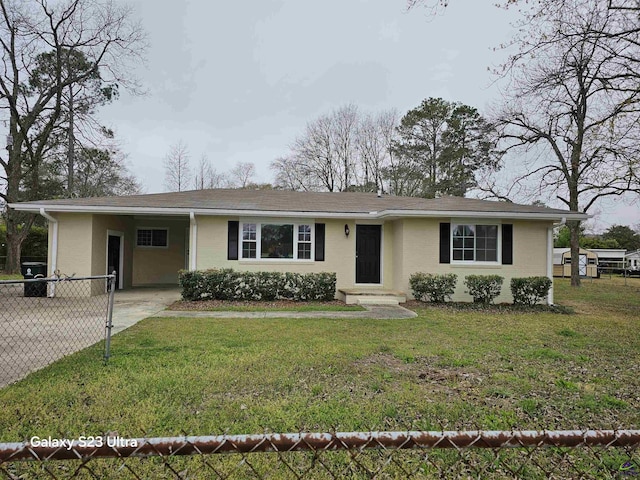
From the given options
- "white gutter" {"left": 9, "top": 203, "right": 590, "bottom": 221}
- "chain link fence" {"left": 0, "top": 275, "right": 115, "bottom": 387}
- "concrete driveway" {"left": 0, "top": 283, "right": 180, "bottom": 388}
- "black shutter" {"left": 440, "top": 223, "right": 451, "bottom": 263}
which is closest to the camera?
"chain link fence" {"left": 0, "top": 275, "right": 115, "bottom": 387}

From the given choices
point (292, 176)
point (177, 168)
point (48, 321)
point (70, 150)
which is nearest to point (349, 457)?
point (48, 321)

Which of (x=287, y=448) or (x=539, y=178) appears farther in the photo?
(x=539, y=178)

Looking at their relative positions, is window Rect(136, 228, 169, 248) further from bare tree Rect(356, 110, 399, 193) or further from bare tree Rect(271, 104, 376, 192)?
bare tree Rect(356, 110, 399, 193)

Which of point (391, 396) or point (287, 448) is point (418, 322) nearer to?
point (391, 396)

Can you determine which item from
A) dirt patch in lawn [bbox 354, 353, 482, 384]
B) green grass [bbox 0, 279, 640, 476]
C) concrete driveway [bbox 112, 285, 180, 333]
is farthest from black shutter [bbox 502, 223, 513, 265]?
concrete driveway [bbox 112, 285, 180, 333]

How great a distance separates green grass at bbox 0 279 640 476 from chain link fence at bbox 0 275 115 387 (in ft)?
1.65

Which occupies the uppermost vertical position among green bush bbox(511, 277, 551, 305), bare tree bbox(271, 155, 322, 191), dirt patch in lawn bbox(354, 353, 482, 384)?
bare tree bbox(271, 155, 322, 191)

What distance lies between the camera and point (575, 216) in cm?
1130

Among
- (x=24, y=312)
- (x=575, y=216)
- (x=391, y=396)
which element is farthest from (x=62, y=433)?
(x=575, y=216)

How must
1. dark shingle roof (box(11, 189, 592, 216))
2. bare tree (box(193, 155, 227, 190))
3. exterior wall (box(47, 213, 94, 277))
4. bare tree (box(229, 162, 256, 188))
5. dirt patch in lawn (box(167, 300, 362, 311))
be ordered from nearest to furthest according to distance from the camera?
dirt patch in lawn (box(167, 300, 362, 311)), dark shingle roof (box(11, 189, 592, 216)), exterior wall (box(47, 213, 94, 277)), bare tree (box(193, 155, 227, 190)), bare tree (box(229, 162, 256, 188))

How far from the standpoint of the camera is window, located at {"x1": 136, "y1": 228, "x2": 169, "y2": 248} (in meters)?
15.5

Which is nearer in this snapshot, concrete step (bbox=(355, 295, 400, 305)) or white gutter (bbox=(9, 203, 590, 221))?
concrete step (bbox=(355, 295, 400, 305))

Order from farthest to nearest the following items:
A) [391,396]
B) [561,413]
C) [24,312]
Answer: [24,312], [391,396], [561,413]

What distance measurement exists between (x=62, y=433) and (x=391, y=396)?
297 centimetres
